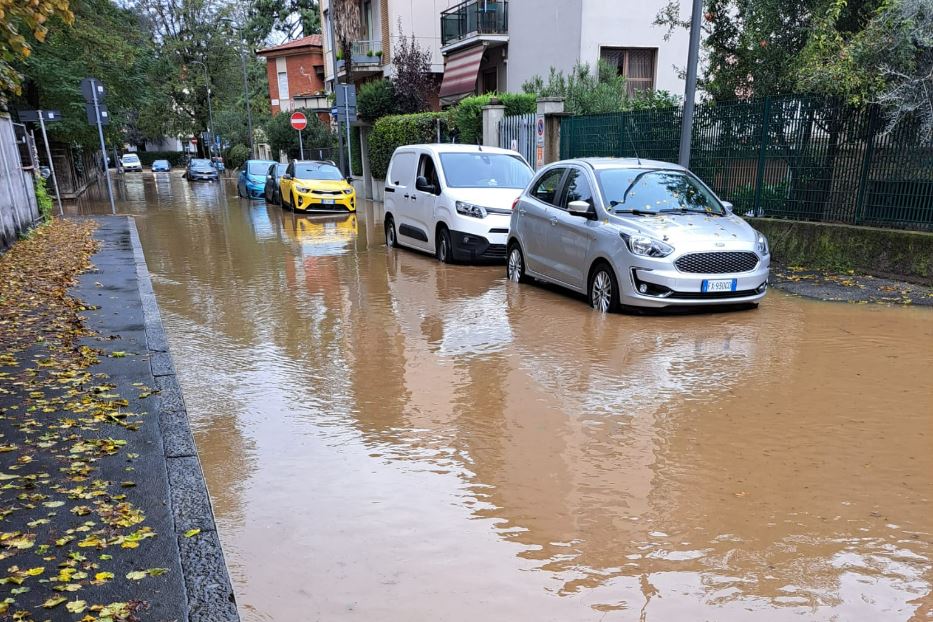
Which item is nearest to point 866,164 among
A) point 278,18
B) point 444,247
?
point 444,247

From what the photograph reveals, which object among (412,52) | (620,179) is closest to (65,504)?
(620,179)

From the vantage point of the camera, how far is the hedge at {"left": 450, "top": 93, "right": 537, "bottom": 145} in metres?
19.5

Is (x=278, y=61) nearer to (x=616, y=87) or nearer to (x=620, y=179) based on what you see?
(x=616, y=87)

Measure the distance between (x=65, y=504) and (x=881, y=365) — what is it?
628cm

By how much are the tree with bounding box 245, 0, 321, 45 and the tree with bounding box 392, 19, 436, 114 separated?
152 ft

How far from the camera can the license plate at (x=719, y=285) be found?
309 inches

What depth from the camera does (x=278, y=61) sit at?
56.7 m

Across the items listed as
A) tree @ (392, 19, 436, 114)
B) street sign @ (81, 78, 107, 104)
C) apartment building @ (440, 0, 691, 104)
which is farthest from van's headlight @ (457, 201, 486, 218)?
tree @ (392, 19, 436, 114)

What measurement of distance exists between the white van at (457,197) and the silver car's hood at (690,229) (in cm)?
365

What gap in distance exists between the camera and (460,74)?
26.3 meters

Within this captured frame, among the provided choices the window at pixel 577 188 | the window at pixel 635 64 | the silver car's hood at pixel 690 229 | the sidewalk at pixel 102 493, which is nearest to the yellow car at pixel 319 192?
the window at pixel 635 64

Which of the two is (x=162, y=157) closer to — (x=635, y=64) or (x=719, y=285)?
(x=635, y=64)

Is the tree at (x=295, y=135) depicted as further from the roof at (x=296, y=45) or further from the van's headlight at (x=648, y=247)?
the van's headlight at (x=648, y=247)

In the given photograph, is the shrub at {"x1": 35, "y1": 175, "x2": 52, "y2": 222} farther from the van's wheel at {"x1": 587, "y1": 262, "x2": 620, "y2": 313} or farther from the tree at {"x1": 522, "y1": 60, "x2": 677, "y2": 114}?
the van's wheel at {"x1": 587, "y1": 262, "x2": 620, "y2": 313}
